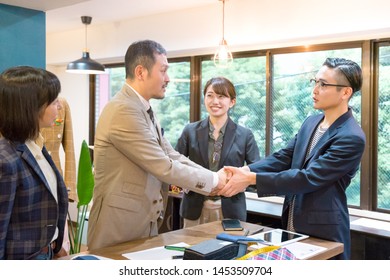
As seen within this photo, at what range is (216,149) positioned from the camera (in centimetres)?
298

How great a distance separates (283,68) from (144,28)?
1621mm

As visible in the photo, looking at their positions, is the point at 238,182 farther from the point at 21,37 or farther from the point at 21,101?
the point at 21,37

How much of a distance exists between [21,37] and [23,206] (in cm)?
146

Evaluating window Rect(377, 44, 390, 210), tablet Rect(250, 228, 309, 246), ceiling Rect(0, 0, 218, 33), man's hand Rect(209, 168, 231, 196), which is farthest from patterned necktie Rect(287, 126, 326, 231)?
ceiling Rect(0, 0, 218, 33)

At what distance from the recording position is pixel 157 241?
185 cm

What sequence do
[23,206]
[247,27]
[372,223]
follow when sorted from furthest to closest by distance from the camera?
[247,27]
[372,223]
[23,206]

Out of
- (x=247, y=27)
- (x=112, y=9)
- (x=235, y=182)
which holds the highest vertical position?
(x=112, y=9)

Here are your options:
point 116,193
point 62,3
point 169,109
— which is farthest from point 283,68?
point 116,193

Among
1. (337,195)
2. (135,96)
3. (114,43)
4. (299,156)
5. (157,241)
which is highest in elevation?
(114,43)

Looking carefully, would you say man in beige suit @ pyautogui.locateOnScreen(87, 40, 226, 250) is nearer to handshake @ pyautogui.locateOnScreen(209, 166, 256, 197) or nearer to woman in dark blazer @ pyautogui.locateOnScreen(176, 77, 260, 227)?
handshake @ pyautogui.locateOnScreen(209, 166, 256, 197)

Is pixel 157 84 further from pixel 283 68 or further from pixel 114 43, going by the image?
pixel 114 43

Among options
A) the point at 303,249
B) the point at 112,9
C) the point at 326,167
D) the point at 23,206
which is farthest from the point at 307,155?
the point at 112,9

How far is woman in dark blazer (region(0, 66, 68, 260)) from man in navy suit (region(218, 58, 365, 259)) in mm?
1093
